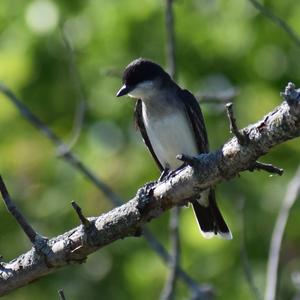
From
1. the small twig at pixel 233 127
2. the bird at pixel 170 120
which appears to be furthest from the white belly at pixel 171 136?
the small twig at pixel 233 127

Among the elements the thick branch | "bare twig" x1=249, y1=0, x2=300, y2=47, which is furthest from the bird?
the thick branch

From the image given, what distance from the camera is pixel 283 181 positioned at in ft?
25.1

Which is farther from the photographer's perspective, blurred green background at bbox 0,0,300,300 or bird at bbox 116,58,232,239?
blurred green background at bbox 0,0,300,300

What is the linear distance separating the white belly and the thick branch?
6.46ft

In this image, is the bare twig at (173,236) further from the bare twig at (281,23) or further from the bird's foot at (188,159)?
the bird's foot at (188,159)

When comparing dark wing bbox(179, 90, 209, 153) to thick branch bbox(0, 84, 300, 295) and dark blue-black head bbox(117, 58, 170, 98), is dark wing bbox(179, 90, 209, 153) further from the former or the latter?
thick branch bbox(0, 84, 300, 295)

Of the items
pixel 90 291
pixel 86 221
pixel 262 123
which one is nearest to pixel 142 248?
pixel 90 291

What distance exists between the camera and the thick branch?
3.23m

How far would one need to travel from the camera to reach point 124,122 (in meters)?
8.11

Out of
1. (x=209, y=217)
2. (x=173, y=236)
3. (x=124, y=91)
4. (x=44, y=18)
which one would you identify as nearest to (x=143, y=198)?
(x=173, y=236)

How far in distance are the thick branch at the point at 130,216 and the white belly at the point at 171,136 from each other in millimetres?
1969

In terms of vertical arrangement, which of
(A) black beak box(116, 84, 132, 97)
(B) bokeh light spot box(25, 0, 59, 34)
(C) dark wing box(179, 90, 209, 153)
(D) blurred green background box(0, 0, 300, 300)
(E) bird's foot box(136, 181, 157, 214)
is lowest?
(E) bird's foot box(136, 181, 157, 214)

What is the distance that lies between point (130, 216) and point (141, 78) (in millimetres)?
2205

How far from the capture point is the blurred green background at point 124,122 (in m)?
7.39
